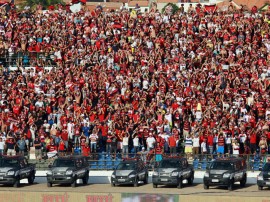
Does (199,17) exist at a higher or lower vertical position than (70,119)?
higher

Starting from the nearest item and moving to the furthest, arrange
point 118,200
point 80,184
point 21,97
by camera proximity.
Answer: point 118,200 → point 80,184 → point 21,97

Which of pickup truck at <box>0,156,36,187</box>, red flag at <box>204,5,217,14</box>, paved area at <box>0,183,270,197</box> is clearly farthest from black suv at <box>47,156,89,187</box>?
red flag at <box>204,5,217,14</box>

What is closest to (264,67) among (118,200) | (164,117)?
(164,117)

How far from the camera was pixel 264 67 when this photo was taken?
7019 cm

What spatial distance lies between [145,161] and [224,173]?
663cm

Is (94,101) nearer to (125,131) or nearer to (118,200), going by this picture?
(125,131)

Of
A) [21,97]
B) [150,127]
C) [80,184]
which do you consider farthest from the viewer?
[21,97]

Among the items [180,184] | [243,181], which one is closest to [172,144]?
[180,184]

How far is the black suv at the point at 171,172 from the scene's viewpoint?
58.2m

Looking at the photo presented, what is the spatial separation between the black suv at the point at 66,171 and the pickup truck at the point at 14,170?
1321mm

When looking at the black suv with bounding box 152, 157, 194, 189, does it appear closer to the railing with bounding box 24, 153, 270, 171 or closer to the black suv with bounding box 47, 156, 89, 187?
the railing with bounding box 24, 153, 270, 171

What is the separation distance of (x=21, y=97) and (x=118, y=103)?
5.94 meters

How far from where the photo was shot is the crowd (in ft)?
214

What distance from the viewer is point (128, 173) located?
194 ft
